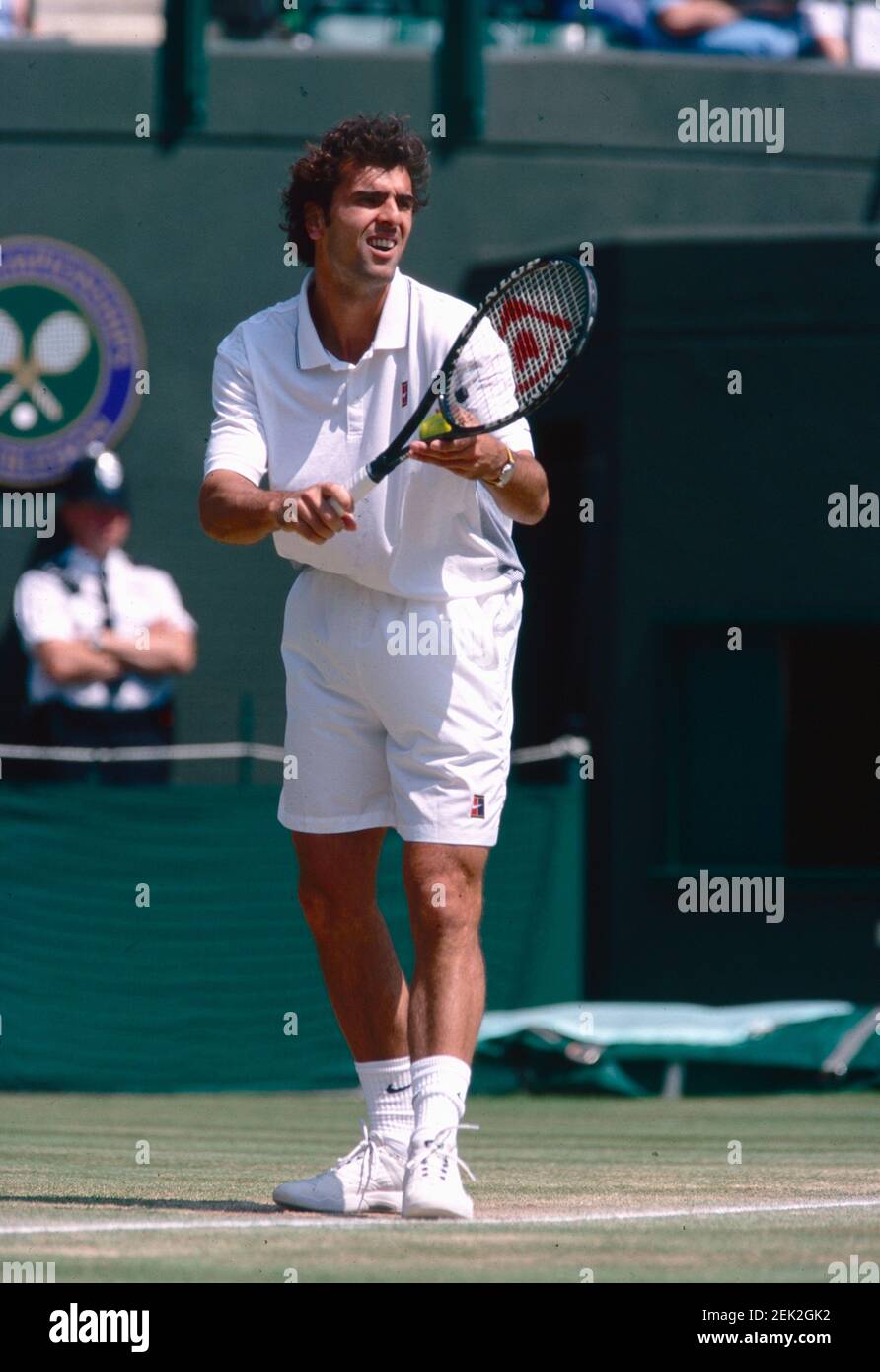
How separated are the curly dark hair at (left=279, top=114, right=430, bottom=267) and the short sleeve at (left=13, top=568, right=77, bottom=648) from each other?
6.29 metres

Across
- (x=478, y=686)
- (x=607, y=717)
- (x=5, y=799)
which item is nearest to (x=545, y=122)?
(x=607, y=717)

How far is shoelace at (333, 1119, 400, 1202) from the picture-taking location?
5027 millimetres

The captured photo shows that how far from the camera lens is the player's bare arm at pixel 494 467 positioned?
485 cm

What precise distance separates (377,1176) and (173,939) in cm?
483

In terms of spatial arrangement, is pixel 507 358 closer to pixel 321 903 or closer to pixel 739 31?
pixel 321 903

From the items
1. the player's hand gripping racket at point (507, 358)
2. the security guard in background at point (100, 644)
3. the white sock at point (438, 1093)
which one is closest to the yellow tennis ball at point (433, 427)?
the player's hand gripping racket at point (507, 358)

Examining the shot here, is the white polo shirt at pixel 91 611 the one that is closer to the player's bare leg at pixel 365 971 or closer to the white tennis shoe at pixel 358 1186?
the player's bare leg at pixel 365 971

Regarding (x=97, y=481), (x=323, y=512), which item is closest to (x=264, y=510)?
(x=323, y=512)

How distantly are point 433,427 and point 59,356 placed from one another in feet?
29.4

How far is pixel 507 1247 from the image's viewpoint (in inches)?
165

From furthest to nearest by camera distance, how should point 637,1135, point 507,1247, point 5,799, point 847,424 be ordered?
point 847,424, point 5,799, point 637,1135, point 507,1247

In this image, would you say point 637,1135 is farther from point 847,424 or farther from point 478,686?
point 847,424

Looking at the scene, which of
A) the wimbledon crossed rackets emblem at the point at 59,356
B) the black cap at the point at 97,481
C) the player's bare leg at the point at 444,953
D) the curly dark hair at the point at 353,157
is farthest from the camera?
the wimbledon crossed rackets emblem at the point at 59,356

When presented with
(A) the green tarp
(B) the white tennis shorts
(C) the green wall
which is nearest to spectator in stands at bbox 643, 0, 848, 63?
(C) the green wall
